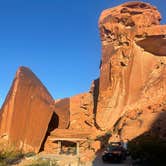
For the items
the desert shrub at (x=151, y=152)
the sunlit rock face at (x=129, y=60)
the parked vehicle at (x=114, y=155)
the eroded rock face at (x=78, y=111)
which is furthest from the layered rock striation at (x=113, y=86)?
the desert shrub at (x=151, y=152)

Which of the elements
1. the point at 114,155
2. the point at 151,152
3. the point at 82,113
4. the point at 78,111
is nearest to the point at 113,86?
the point at 82,113

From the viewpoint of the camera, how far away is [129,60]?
59.3 meters

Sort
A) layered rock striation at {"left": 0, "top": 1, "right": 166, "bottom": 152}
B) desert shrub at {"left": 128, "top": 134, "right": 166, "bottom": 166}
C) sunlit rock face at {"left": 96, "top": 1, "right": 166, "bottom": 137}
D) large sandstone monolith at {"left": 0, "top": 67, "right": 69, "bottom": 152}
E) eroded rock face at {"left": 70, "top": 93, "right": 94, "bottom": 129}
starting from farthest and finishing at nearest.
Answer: eroded rock face at {"left": 70, "top": 93, "right": 94, "bottom": 129} → sunlit rock face at {"left": 96, "top": 1, "right": 166, "bottom": 137} → layered rock striation at {"left": 0, "top": 1, "right": 166, "bottom": 152} → large sandstone monolith at {"left": 0, "top": 67, "right": 69, "bottom": 152} → desert shrub at {"left": 128, "top": 134, "right": 166, "bottom": 166}

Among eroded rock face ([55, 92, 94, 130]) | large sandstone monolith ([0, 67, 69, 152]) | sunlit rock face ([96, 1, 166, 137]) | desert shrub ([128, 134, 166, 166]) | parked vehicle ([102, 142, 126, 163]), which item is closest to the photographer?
desert shrub ([128, 134, 166, 166])

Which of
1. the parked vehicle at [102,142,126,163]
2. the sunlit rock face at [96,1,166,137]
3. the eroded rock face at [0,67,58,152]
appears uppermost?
the sunlit rock face at [96,1,166,137]

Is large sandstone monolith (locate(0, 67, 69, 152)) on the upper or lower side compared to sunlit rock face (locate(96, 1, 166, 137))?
lower

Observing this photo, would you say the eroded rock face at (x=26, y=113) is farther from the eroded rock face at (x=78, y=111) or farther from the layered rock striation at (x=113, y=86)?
the eroded rock face at (x=78, y=111)

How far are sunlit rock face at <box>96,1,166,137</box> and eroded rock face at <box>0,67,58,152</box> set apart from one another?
10.5 meters

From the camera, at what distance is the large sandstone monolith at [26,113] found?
5156cm

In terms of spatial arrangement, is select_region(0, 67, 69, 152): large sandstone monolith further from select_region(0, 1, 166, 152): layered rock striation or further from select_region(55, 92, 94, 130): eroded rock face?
select_region(55, 92, 94, 130): eroded rock face

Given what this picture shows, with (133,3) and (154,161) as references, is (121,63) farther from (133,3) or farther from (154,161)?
(154,161)

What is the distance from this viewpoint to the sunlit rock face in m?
57.3

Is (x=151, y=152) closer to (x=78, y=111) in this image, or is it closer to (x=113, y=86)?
(x=113, y=86)

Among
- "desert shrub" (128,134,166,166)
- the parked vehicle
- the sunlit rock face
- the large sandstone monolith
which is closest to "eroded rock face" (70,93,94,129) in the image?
the sunlit rock face
